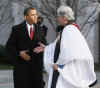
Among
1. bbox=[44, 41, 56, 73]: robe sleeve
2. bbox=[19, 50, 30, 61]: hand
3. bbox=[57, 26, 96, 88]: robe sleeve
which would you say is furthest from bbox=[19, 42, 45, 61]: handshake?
bbox=[57, 26, 96, 88]: robe sleeve

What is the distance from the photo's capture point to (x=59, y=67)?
4.27 meters

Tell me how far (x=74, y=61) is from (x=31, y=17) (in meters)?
1.63

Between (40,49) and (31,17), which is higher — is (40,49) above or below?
below

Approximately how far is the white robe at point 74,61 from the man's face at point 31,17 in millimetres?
1345

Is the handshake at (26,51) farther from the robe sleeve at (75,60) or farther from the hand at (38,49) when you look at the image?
the robe sleeve at (75,60)

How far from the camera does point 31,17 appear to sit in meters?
5.51

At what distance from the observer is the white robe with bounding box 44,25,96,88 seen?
4055 millimetres

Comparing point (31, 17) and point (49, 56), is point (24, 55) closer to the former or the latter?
point (31, 17)

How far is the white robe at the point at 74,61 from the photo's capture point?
13.3 ft

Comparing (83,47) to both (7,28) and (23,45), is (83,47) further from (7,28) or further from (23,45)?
(7,28)

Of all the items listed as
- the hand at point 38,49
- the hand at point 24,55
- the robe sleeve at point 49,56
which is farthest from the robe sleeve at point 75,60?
the hand at point 24,55

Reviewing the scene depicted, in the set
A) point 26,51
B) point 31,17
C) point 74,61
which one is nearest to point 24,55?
point 26,51

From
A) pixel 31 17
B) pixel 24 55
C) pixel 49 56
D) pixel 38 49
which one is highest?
pixel 31 17

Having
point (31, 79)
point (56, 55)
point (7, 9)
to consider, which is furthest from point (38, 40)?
point (7, 9)
